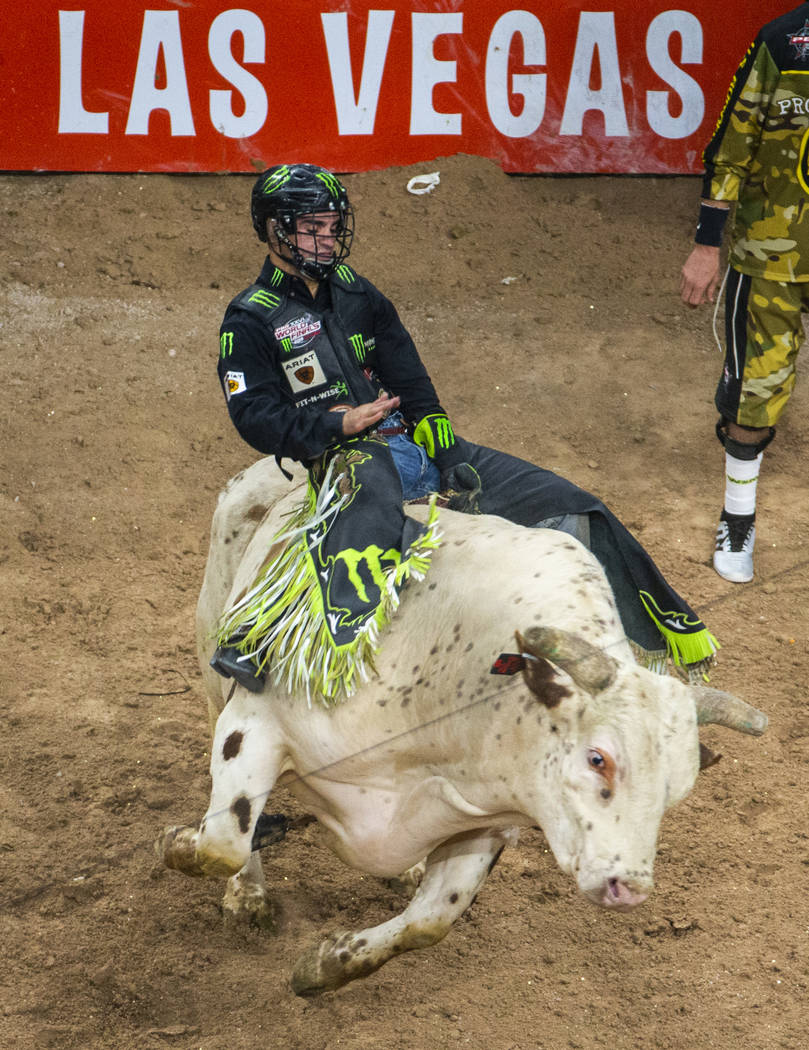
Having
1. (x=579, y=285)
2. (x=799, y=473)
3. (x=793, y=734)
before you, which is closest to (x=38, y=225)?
(x=579, y=285)

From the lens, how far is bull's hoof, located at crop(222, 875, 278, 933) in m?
4.27

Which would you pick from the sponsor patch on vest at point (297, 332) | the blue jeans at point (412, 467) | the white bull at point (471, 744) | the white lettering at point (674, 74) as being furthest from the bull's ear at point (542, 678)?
the white lettering at point (674, 74)

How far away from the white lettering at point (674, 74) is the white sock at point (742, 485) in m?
3.47

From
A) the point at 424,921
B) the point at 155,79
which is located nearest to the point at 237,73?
the point at 155,79

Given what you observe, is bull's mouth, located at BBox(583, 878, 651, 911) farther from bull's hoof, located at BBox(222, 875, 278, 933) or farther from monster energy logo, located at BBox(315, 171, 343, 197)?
monster energy logo, located at BBox(315, 171, 343, 197)

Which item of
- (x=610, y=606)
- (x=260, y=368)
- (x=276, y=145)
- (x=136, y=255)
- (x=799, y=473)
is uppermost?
(x=260, y=368)

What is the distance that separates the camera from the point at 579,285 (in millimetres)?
8555

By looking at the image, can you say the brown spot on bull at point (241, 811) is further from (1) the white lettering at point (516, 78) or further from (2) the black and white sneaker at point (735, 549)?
(1) the white lettering at point (516, 78)

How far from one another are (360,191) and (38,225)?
2232 mm

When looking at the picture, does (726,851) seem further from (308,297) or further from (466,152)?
(466,152)

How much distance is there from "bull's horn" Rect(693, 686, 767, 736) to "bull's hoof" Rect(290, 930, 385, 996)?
1.41 m

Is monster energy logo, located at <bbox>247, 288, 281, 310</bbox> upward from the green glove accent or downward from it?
upward

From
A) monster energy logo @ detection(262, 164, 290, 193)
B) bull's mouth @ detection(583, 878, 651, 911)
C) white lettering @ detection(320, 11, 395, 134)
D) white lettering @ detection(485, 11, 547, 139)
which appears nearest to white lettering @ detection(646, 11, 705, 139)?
white lettering @ detection(485, 11, 547, 139)

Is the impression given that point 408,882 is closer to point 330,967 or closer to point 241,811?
point 330,967
